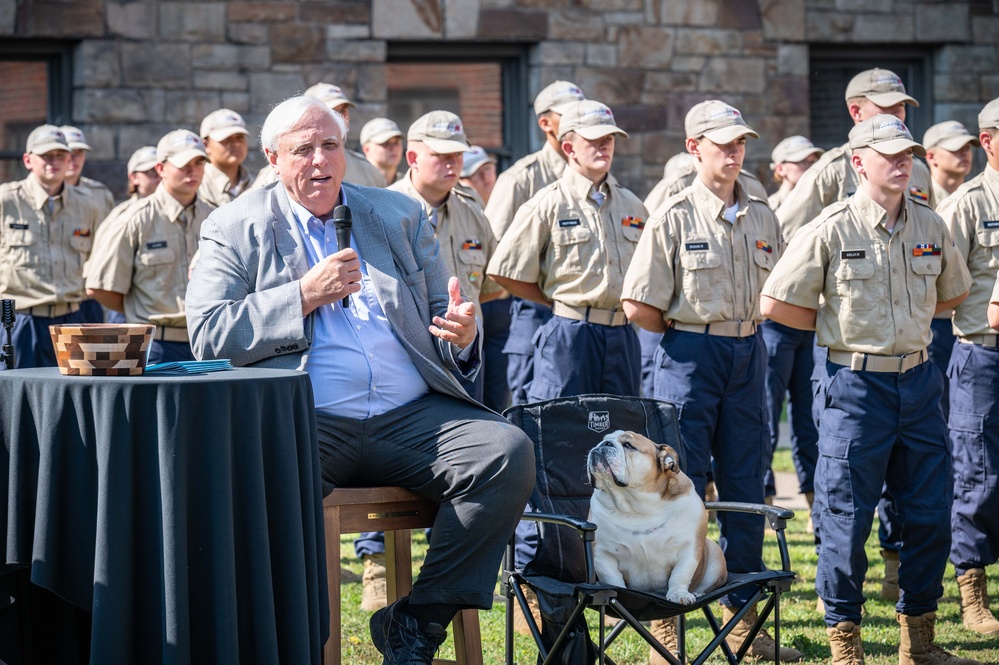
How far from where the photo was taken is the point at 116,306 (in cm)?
753

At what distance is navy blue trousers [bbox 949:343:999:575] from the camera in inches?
225

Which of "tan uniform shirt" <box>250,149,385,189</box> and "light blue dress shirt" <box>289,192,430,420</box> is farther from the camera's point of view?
"tan uniform shirt" <box>250,149,385,189</box>

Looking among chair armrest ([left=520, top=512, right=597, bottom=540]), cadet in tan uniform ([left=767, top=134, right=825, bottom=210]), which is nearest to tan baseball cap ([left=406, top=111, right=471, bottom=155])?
chair armrest ([left=520, top=512, right=597, bottom=540])

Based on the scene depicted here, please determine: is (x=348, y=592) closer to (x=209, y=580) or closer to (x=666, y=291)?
(x=666, y=291)

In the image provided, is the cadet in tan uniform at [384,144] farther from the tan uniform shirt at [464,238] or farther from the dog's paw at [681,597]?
the dog's paw at [681,597]

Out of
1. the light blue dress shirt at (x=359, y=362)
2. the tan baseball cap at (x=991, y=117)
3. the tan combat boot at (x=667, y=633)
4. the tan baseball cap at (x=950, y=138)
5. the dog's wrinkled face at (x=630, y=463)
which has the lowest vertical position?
the tan combat boot at (x=667, y=633)

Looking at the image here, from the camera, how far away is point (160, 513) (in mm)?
3283

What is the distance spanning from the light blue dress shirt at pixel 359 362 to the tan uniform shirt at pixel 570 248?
216cm

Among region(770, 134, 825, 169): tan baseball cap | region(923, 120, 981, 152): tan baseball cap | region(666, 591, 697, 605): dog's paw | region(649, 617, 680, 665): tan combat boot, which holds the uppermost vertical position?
region(770, 134, 825, 169): tan baseball cap

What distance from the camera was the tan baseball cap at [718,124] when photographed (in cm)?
562

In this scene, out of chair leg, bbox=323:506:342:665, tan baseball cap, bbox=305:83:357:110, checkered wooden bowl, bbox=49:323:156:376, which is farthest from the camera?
tan baseball cap, bbox=305:83:357:110

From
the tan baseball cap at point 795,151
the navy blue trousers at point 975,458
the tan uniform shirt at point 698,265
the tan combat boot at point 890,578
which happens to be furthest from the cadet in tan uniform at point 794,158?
the tan uniform shirt at point 698,265

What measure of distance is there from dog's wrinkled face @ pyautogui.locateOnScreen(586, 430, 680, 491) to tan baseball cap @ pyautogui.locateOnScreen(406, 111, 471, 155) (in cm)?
279

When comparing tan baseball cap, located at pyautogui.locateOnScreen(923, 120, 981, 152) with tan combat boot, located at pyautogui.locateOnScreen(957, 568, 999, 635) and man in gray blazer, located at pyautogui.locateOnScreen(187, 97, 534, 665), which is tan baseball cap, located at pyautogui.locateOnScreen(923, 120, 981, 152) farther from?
man in gray blazer, located at pyautogui.locateOnScreen(187, 97, 534, 665)
